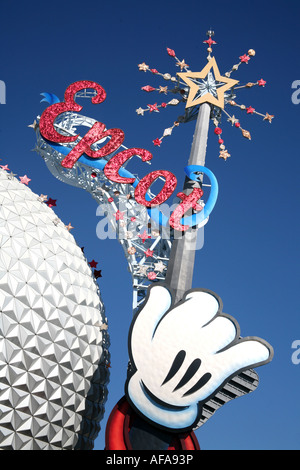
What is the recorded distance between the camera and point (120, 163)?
2792 centimetres

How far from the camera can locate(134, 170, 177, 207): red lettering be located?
26.4m

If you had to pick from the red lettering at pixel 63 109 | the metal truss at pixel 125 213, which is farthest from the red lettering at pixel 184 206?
the red lettering at pixel 63 109

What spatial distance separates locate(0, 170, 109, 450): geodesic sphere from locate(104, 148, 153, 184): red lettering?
3.84m

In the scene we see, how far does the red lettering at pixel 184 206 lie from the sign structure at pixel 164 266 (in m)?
0.05

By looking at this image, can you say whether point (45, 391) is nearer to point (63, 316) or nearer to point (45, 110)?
point (63, 316)

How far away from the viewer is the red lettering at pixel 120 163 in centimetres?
2769

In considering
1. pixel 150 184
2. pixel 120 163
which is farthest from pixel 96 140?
pixel 150 184

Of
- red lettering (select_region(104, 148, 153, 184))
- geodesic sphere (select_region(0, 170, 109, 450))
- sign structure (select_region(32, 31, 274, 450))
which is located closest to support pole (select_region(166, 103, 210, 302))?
sign structure (select_region(32, 31, 274, 450))

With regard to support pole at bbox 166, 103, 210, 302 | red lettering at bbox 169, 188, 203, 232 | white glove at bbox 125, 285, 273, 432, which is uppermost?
red lettering at bbox 169, 188, 203, 232

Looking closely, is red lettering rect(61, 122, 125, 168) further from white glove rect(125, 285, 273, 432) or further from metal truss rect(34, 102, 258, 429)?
white glove rect(125, 285, 273, 432)

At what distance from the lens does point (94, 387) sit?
24031mm

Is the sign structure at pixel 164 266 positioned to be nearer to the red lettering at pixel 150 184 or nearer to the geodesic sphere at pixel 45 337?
the red lettering at pixel 150 184

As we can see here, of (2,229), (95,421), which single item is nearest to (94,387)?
(95,421)

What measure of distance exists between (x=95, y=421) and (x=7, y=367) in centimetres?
584
